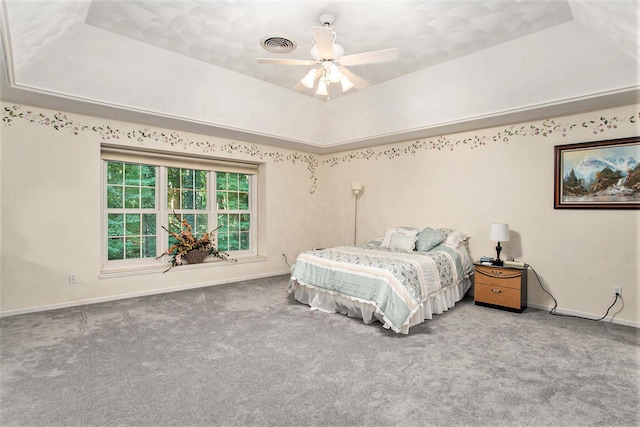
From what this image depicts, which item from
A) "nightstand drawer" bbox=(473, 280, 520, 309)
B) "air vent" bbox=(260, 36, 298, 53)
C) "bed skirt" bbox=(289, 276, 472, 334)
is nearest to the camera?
"bed skirt" bbox=(289, 276, 472, 334)

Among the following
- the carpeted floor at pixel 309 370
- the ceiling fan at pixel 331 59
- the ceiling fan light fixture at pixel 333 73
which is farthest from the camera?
the ceiling fan light fixture at pixel 333 73

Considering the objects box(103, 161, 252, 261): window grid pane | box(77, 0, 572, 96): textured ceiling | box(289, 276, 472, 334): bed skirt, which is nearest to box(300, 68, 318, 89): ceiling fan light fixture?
box(77, 0, 572, 96): textured ceiling

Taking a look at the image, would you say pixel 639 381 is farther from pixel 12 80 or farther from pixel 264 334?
pixel 12 80

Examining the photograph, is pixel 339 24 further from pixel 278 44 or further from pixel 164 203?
pixel 164 203

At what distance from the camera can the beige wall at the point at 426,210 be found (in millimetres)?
3490

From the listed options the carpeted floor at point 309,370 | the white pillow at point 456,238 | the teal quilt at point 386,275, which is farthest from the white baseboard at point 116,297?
the white pillow at point 456,238

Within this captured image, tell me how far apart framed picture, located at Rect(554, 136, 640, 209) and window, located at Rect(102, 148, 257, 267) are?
14.3 ft

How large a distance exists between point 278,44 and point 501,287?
3.59m

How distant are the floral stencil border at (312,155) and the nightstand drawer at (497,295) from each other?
1816 millimetres

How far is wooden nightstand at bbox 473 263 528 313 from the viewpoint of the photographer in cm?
364

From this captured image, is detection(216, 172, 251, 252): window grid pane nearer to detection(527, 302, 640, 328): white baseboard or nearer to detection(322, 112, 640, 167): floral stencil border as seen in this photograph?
detection(322, 112, 640, 167): floral stencil border

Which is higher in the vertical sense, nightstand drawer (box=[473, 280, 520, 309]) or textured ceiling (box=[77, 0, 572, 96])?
textured ceiling (box=[77, 0, 572, 96])

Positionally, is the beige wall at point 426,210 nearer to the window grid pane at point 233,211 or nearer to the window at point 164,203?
the window at point 164,203

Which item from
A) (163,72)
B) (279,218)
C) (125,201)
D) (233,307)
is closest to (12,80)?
(163,72)
